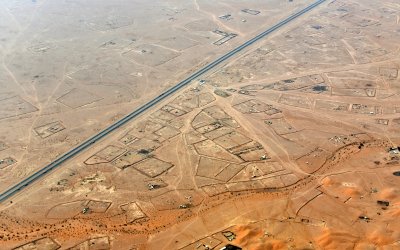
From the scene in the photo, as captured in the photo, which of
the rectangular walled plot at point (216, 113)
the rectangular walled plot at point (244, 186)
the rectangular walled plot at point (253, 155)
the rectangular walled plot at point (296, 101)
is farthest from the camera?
the rectangular walled plot at point (296, 101)

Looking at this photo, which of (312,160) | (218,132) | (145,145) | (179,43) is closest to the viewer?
(312,160)

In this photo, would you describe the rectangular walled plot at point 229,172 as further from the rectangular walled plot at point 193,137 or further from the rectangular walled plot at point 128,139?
the rectangular walled plot at point 128,139

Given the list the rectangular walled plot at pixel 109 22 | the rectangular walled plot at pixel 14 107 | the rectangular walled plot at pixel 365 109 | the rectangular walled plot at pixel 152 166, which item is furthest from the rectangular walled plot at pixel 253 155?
the rectangular walled plot at pixel 109 22

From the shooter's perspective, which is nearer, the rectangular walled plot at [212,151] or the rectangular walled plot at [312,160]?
the rectangular walled plot at [312,160]

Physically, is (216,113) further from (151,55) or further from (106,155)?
(151,55)

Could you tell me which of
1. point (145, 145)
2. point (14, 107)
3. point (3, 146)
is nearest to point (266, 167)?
point (145, 145)

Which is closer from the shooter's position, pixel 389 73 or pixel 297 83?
pixel 297 83

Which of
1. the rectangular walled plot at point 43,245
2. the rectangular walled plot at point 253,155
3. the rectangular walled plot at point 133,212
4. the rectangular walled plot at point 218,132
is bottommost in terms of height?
the rectangular walled plot at point 43,245
